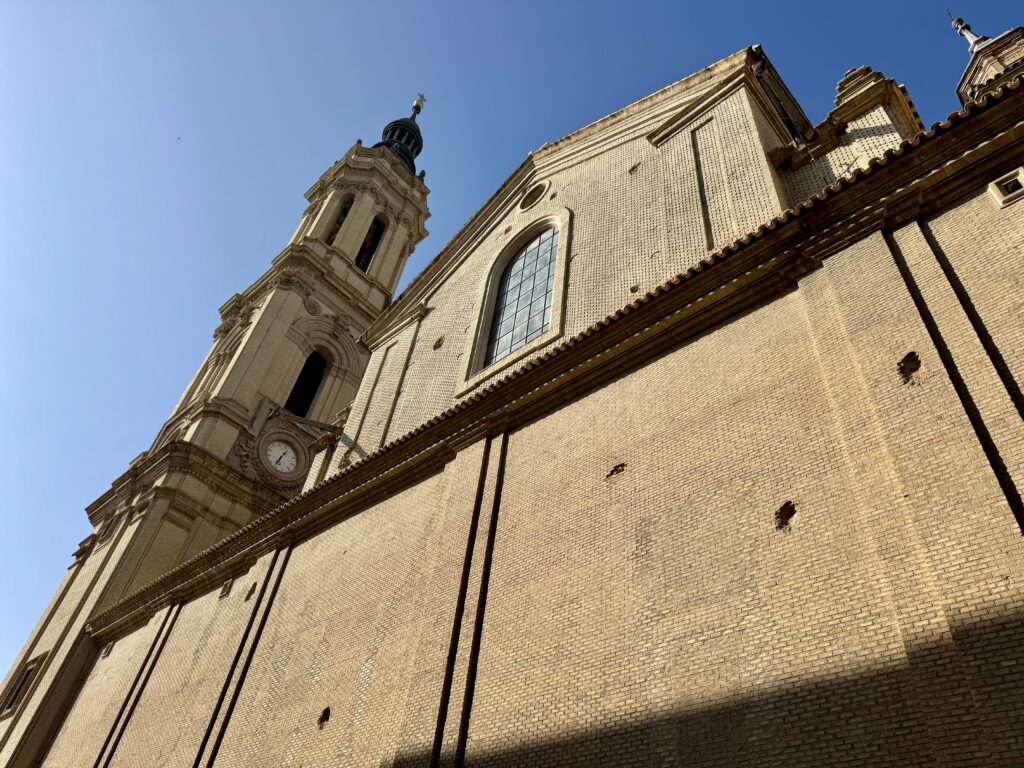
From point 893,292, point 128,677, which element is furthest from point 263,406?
point 893,292

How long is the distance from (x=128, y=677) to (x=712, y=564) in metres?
13.2

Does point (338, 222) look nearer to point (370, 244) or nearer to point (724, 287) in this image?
point (370, 244)

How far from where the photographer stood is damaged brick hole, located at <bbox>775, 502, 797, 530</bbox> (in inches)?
233

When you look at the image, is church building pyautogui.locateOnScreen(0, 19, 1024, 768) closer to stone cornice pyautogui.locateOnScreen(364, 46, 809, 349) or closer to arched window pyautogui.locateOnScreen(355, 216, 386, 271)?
stone cornice pyautogui.locateOnScreen(364, 46, 809, 349)

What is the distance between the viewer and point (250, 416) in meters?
23.5

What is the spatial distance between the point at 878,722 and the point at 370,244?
29835 mm

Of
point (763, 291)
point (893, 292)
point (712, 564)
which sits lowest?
point (712, 564)

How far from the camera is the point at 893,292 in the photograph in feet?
20.7

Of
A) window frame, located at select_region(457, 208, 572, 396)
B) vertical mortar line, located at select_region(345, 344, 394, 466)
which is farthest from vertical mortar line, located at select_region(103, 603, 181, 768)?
window frame, located at select_region(457, 208, 572, 396)

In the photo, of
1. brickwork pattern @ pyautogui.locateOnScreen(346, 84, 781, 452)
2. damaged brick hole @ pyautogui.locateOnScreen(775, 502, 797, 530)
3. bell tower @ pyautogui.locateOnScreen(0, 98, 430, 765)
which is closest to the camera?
damaged brick hole @ pyautogui.locateOnScreen(775, 502, 797, 530)

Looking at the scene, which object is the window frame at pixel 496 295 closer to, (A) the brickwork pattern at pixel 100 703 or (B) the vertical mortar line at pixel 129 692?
(B) the vertical mortar line at pixel 129 692

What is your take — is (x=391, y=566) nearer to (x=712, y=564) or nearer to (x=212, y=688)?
(x=212, y=688)

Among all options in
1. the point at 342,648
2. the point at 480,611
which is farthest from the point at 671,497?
the point at 342,648

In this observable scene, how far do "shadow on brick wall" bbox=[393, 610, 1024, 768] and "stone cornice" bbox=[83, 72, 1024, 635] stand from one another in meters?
3.98
